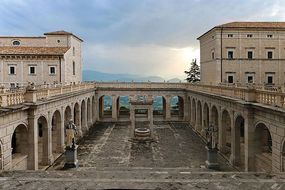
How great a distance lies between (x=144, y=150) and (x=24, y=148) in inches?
489

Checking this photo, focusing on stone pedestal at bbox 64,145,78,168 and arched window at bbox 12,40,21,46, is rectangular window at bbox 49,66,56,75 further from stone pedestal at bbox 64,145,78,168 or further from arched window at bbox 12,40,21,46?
stone pedestal at bbox 64,145,78,168

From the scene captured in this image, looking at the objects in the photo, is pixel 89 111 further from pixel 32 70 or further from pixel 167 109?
pixel 167 109

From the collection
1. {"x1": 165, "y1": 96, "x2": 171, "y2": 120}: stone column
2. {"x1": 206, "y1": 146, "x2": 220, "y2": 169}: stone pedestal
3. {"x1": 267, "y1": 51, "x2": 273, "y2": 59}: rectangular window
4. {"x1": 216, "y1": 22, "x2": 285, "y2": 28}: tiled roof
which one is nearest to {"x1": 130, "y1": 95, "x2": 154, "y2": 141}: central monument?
{"x1": 165, "y1": 96, "x2": 171, "y2": 120}: stone column

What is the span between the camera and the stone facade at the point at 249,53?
43781 millimetres

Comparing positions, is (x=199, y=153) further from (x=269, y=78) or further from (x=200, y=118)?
(x=269, y=78)

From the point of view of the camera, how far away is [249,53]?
146 feet

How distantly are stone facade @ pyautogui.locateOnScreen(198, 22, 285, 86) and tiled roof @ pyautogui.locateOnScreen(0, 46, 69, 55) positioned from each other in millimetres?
22159

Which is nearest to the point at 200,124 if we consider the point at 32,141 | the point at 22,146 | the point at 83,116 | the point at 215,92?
the point at 215,92

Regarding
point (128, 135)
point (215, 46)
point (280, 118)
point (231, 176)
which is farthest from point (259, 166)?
point (215, 46)

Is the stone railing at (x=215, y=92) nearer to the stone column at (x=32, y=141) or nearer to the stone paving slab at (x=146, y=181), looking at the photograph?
the stone column at (x=32, y=141)

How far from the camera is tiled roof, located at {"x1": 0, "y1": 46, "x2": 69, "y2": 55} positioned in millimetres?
43344

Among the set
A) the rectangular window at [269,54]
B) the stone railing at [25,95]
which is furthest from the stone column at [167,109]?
the stone railing at [25,95]

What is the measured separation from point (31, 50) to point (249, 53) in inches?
1206

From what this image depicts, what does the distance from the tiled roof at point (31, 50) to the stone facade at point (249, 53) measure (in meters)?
22.2
